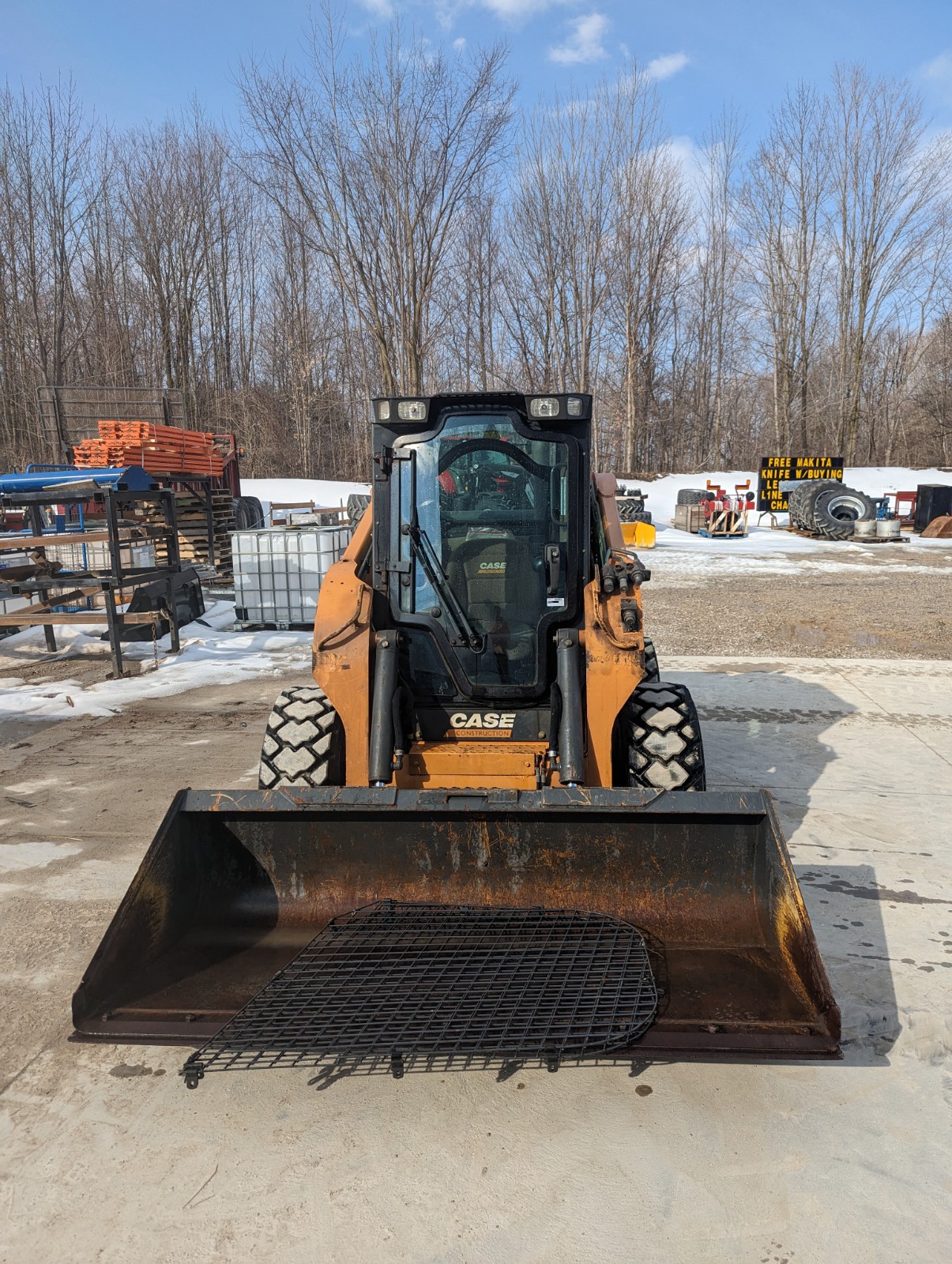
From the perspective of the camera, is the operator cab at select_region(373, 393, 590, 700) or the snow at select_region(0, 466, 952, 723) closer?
the operator cab at select_region(373, 393, 590, 700)

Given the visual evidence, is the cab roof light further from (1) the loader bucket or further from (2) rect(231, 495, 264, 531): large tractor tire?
(2) rect(231, 495, 264, 531): large tractor tire

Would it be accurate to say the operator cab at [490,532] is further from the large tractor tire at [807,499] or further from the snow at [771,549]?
the large tractor tire at [807,499]

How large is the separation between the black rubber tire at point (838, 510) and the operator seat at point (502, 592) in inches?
827

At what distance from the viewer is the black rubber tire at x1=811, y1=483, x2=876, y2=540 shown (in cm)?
2283

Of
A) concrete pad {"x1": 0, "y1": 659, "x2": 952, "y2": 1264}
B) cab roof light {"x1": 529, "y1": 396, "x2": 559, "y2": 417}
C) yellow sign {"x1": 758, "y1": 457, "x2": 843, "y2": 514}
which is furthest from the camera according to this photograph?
yellow sign {"x1": 758, "y1": 457, "x2": 843, "y2": 514}

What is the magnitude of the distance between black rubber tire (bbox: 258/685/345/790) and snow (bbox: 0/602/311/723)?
165 inches

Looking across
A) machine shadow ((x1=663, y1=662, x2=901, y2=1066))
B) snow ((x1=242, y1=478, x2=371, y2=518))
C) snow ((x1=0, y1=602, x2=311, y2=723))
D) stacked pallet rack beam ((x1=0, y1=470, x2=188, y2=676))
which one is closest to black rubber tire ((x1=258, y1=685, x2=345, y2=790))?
machine shadow ((x1=663, y1=662, x2=901, y2=1066))

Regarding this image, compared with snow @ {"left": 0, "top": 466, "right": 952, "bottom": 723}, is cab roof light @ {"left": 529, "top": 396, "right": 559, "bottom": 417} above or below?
above

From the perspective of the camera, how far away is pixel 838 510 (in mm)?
23234

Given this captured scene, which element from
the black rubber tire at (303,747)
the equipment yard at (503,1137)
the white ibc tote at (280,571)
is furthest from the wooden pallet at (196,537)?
the black rubber tire at (303,747)

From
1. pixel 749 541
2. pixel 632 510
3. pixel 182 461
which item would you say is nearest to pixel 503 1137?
pixel 182 461

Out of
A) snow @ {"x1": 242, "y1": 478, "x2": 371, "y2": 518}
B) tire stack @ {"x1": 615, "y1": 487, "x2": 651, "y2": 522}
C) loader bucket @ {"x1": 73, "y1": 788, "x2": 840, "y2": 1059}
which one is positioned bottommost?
loader bucket @ {"x1": 73, "y1": 788, "x2": 840, "y2": 1059}

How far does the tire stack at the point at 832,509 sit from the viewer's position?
900 inches

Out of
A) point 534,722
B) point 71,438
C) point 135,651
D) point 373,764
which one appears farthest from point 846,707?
point 71,438
